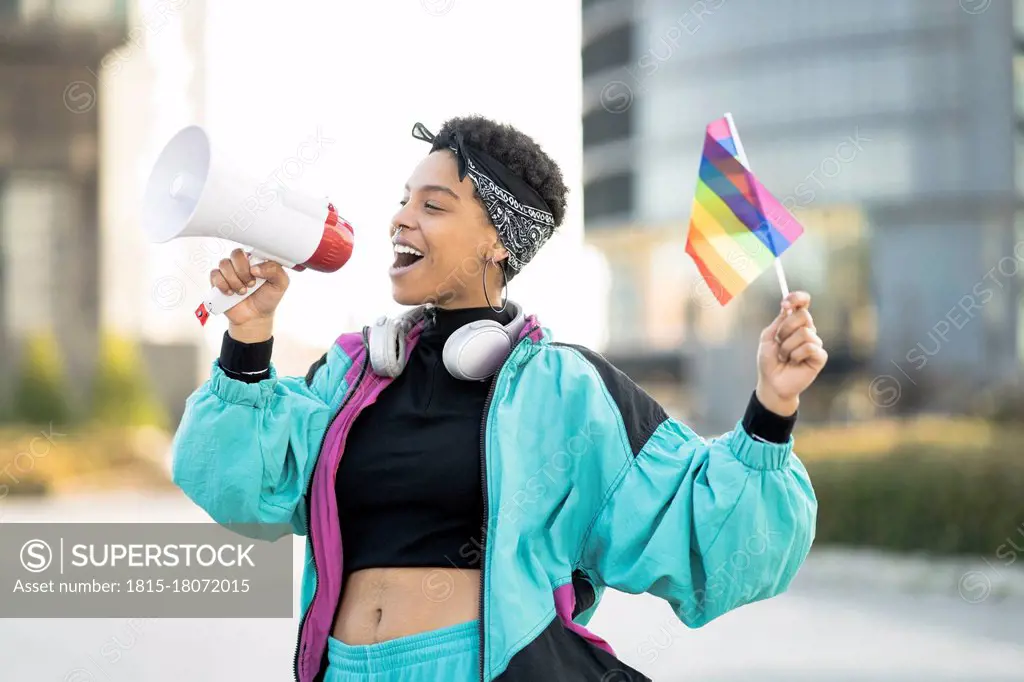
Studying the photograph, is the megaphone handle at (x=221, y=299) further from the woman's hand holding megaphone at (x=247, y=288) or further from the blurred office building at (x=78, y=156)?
the blurred office building at (x=78, y=156)

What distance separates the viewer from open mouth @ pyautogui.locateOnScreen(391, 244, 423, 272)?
2.61 meters

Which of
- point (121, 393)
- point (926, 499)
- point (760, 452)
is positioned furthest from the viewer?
point (121, 393)

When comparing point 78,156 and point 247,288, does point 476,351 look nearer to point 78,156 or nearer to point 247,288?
point 247,288

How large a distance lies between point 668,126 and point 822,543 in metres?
36.1

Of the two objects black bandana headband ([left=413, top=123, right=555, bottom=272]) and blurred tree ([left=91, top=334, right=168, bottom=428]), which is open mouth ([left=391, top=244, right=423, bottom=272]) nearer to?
black bandana headband ([left=413, top=123, right=555, bottom=272])

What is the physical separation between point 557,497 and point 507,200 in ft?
2.22

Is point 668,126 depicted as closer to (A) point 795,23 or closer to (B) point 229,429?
(A) point 795,23

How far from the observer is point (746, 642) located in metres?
8.07

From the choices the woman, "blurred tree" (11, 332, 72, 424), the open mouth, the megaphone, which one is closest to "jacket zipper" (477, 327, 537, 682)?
the woman

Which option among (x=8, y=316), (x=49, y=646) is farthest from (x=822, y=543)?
(x=8, y=316)

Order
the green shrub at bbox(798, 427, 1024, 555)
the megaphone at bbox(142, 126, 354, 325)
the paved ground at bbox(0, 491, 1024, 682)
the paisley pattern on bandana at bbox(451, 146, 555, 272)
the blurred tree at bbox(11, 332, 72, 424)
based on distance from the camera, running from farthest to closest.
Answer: the blurred tree at bbox(11, 332, 72, 424) → the green shrub at bbox(798, 427, 1024, 555) → the paved ground at bbox(0, 491, 1024, 682) → the paisley pattern on bandana at bbox(451, 146, 555, 272) → the megaphone at bbox(142, 126, 354, 325)

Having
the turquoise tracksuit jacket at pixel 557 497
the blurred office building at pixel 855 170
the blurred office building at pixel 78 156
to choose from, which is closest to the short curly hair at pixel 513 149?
the turquoise tracksuit jacket at pixel 557 497

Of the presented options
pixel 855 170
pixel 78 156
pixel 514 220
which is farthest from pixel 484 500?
pixel 855 170

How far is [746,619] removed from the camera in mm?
9000
